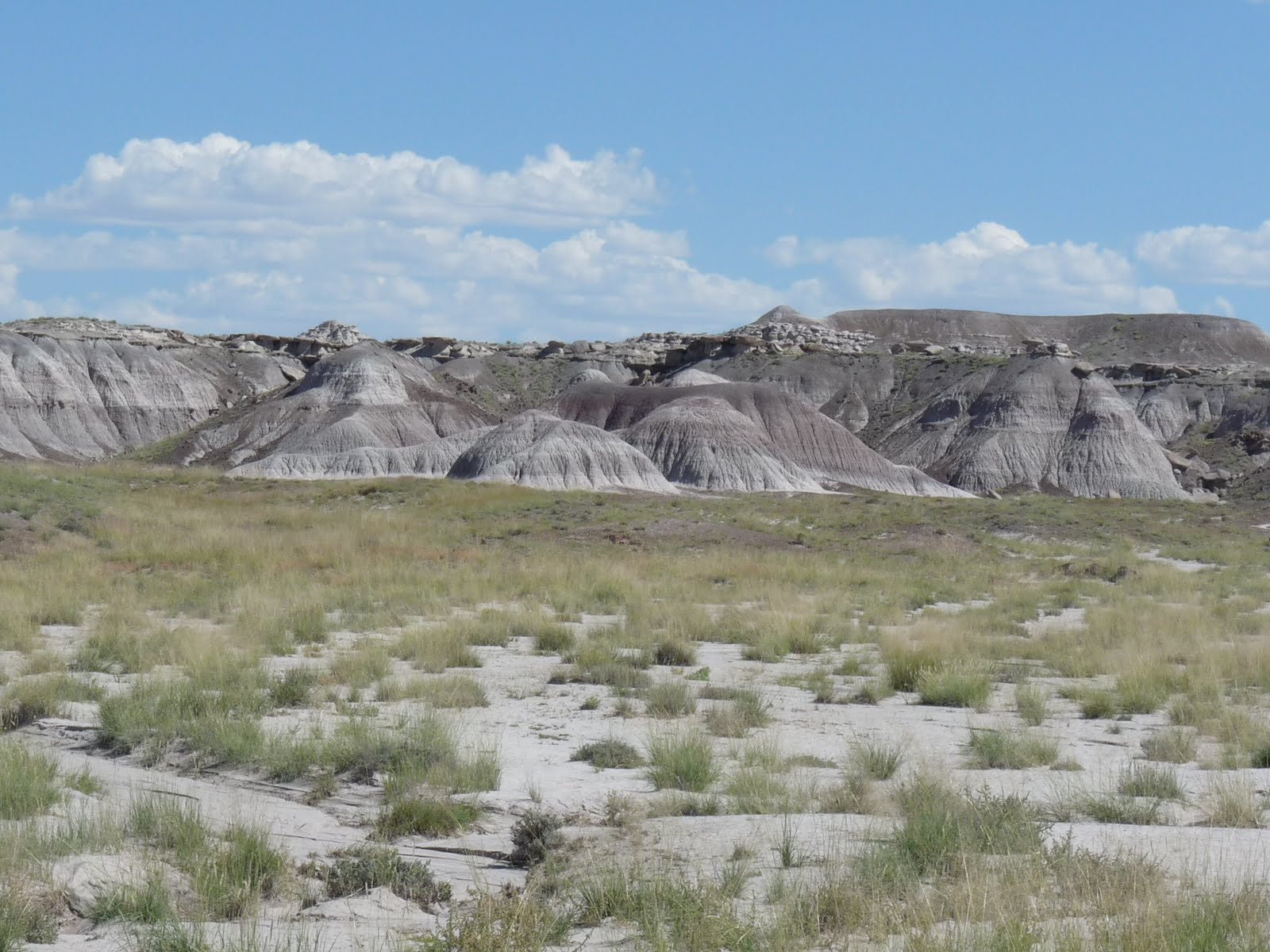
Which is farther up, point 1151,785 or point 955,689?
point 1151,785

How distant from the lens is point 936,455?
104250 mm

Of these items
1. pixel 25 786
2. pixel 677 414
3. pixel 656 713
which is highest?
pixel 677 414

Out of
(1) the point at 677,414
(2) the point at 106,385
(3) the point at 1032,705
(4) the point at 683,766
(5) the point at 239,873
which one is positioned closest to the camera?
(5) the point at 239,873

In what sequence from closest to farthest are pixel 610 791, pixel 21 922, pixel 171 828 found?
pixel 21 922 → pixel 171 828 → pixel 610 791

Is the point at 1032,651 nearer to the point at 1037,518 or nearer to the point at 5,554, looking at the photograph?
the point at 5,554

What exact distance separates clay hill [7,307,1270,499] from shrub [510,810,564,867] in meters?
61.5

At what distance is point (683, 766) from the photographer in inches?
376

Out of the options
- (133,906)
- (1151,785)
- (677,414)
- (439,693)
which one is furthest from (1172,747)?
(677,414)

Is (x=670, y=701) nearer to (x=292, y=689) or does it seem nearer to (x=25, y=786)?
(x=292, y=689)

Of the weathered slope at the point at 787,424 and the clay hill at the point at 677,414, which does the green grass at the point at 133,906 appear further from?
the weathered slope at the point at 787,424

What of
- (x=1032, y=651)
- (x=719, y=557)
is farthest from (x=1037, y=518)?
(x=1032, y=651)

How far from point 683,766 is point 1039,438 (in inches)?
3790

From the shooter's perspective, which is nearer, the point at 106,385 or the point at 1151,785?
the point at 1151,785

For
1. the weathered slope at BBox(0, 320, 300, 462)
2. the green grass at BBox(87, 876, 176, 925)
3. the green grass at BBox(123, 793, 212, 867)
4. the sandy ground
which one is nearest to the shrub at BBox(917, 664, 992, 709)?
the sandy ground
